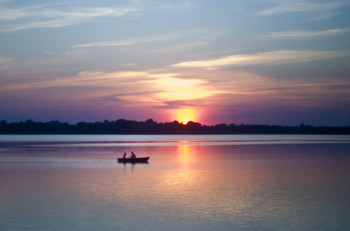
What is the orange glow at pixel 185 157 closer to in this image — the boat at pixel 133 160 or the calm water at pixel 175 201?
the boat at pixel 133 160

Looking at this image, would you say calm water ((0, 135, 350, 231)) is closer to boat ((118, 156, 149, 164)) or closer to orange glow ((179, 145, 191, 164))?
boat ((118, 156, 149, 164))

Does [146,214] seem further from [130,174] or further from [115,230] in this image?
[130,174]

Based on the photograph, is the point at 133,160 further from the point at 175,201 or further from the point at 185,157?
the point at 175,201

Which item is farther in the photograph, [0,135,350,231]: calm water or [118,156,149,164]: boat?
[118,156,149,164]: boat

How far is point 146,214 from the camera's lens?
60.0 feet

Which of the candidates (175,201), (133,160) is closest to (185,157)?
(133,160)

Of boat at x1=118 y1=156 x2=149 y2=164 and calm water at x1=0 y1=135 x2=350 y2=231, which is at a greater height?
boat at x1=118 y1=156 x2=149 y2=164

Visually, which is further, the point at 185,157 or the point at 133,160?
the point at 185,157

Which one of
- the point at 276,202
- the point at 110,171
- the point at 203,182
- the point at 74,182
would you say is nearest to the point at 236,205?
the point at 276,202

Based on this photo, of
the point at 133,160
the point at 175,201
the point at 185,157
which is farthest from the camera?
the point at 185,157

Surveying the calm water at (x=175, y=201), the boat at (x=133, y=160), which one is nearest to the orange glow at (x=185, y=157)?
the boat at (x=133, y=160)

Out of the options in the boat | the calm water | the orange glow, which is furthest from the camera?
the orange glow

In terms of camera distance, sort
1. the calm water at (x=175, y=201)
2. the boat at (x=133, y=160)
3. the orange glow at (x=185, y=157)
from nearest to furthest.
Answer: the calm water at (x=175, y=201)
the boat at (x=133, y=160)
the orange glow at (x=185, y=157)

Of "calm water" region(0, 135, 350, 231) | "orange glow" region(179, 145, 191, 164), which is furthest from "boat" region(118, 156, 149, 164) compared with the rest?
"calm water" region(0, 135, 350, 231)
